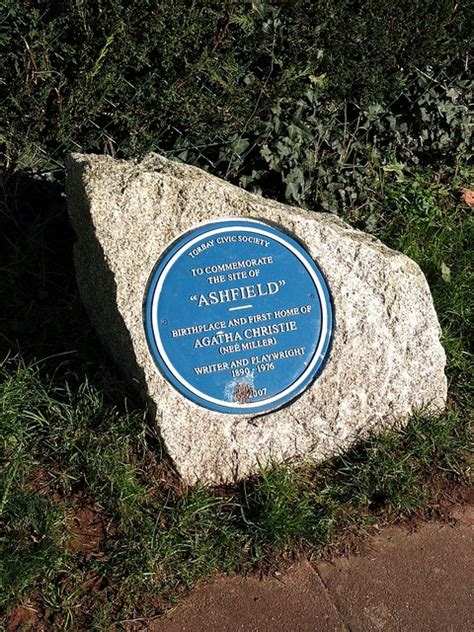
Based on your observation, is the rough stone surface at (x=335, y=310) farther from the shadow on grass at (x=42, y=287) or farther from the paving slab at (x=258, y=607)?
the paving slab at (x=258, y=607)

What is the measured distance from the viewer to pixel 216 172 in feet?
14.4

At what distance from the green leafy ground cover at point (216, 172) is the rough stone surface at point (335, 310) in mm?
100

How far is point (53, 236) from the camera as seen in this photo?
4168 mm

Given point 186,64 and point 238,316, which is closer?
point 238,316

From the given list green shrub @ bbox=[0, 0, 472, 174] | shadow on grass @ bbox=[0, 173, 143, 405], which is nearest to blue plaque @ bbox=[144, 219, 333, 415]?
shadow on grass @ bbox=[0, 173, 143, 405]

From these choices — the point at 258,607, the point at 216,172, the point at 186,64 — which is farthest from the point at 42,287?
the point at 258,607

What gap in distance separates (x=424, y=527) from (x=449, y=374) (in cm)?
78

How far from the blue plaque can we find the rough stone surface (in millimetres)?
42

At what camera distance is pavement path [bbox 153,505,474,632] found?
2.97 metres

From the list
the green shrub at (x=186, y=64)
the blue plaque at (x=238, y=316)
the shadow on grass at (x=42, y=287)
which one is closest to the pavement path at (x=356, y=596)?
the blue plaque at (x=238, y=316)

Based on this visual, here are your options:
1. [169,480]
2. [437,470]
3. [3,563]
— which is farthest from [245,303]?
[3,563]

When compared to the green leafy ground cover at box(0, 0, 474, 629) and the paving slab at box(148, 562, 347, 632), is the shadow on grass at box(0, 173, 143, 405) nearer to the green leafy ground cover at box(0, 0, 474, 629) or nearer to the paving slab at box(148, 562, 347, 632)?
the green leafy ground cover at box(0, 0, 474, 629)

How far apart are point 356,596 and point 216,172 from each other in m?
2.17

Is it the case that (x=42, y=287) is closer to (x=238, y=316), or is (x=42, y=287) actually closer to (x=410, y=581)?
(x=238, y=316)
